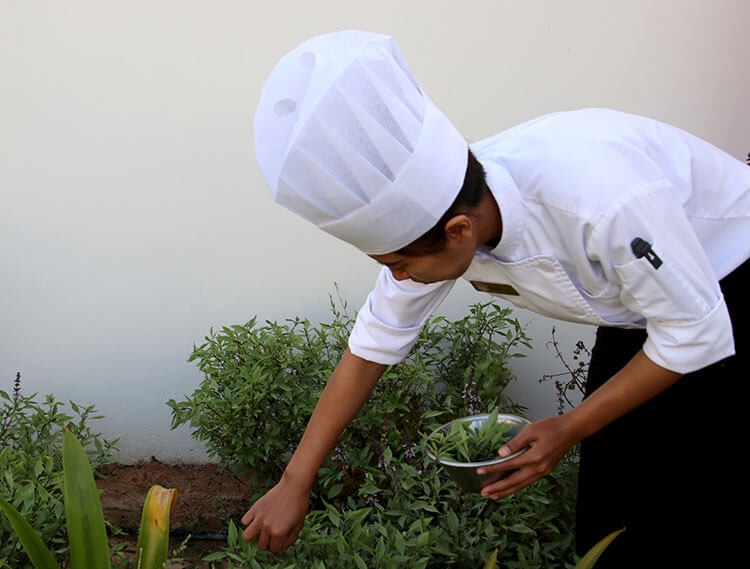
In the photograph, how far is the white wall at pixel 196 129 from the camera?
2.60m

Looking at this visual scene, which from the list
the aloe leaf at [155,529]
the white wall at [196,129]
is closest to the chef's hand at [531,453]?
the aloe leaf at [155,529]

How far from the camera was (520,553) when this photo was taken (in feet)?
6.22

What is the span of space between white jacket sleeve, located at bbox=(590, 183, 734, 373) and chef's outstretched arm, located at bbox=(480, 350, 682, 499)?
2.6 inches

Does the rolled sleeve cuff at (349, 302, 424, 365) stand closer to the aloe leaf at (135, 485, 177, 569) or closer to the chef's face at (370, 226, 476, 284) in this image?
the chef's face at (370, 226, 476, 284)

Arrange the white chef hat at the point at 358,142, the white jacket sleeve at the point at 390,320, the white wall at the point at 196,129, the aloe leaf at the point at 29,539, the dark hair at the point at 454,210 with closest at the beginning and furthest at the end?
the white chef hat at the point at 358,142 → the dark hair at the point at 454,210 → the aloe leaf at the point at 29,539 → the white jacket sleeve at the point at 390,320 → the white wall at the point at 196,129

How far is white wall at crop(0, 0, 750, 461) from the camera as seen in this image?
2.60 m

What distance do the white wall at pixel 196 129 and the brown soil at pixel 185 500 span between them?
31cm

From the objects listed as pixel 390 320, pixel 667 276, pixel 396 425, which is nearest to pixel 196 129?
pixel 396 425

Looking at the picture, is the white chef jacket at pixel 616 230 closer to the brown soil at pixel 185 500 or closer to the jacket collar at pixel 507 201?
the jacket collar at pixel 507 201

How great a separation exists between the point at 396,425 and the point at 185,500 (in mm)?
1019

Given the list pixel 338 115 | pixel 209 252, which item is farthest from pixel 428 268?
pixel 209 252

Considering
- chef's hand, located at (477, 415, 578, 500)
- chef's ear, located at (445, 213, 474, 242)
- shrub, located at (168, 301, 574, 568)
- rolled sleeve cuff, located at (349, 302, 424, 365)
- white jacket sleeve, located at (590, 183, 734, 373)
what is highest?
chef's ear, located at (445, 213, 474, 242)

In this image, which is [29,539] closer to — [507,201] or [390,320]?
[390,320]

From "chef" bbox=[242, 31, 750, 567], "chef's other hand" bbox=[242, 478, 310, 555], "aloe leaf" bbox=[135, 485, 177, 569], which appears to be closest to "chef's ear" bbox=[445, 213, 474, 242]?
"chef" bbox=[242, 31, 750, 567]
